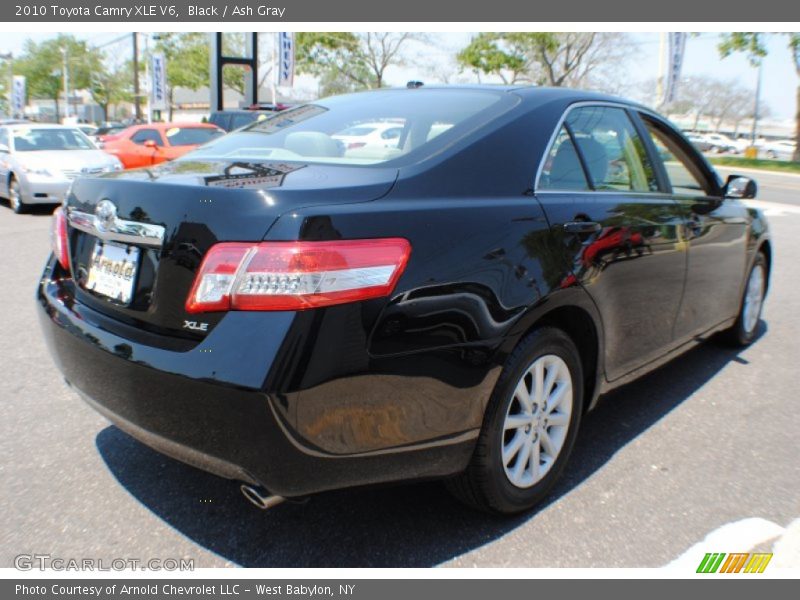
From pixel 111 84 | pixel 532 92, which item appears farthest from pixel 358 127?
pixel 111 84

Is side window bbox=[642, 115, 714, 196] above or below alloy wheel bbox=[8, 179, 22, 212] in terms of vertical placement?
above

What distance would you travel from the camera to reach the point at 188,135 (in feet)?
46.9

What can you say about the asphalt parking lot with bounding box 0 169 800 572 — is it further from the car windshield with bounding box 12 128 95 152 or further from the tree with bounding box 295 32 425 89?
the tree with bounding box 295 32 425 89

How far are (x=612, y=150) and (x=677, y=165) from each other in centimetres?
80

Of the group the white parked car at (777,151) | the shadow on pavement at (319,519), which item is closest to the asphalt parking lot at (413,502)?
the shadow on pavement at (319,519)

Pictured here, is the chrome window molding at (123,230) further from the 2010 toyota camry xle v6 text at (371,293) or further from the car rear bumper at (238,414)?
the car rear bumper at (238,414)

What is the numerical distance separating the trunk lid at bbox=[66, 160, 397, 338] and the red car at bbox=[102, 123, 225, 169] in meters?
12.0

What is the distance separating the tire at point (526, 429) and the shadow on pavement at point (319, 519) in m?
0.13

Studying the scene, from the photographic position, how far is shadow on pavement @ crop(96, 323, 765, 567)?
2320mm

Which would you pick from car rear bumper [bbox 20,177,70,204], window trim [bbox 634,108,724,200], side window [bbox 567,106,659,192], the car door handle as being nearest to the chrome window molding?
the car door handle

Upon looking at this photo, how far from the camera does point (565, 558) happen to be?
92.0 inches

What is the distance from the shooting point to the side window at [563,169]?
2.63m

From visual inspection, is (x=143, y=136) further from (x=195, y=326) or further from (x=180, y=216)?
(x=195, y=326)
